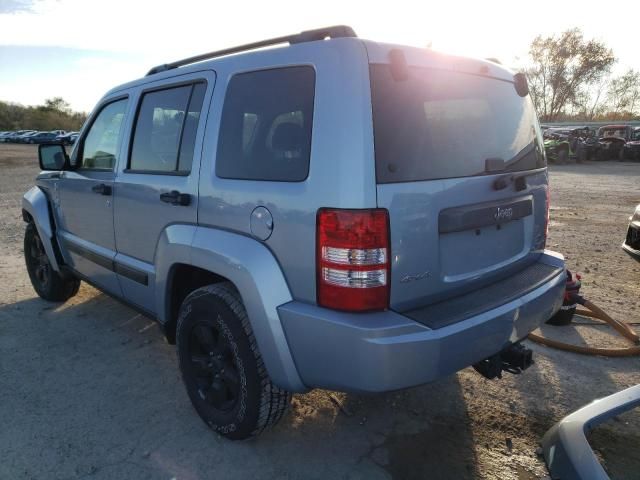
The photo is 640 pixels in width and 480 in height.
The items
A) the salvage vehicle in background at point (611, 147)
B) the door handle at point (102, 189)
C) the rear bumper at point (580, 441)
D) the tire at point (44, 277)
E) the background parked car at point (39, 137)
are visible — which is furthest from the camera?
the background parked car at point (39, 137)

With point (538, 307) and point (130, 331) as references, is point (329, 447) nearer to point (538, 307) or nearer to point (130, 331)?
point (538, 307)

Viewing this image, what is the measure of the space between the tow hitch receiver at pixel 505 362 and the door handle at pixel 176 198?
173cm

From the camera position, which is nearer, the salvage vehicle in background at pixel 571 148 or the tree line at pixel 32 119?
the salvage vehicle in background at pixel 571 148

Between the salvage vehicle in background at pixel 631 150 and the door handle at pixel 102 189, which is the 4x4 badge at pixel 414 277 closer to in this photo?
the door handle at pixel 102 189

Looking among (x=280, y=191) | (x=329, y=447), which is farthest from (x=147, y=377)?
(x=280, y=191)

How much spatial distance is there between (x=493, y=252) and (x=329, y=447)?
1331 mm

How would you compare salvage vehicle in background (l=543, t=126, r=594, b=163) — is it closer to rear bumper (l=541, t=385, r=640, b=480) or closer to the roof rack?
the roof rack

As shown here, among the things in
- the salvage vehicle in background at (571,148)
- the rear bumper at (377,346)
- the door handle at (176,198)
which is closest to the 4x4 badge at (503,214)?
the rear bumper at (377,346)

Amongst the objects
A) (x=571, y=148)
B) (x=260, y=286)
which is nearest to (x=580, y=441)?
(x=260, y=286)

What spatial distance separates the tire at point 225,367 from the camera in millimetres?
2250

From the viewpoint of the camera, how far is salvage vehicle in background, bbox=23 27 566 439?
188 cm

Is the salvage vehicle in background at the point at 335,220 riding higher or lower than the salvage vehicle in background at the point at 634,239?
higher

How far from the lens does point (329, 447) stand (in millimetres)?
2455

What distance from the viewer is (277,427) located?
2625mm
